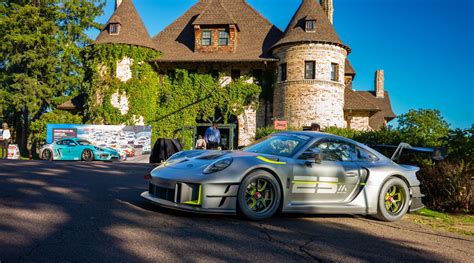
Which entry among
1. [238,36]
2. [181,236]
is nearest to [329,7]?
[238,36]

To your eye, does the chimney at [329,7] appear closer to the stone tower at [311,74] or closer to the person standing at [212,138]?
the stone tower at [311,74]

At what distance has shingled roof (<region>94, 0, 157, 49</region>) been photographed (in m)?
28.1

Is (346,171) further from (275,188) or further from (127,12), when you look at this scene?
(127,12)

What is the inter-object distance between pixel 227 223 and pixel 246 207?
0.35 meters

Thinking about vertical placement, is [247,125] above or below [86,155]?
above

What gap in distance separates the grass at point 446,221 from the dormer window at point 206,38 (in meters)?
24.4

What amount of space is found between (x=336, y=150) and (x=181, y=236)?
3.06 meters

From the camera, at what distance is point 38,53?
1390 inches

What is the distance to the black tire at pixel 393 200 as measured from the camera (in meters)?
6.00

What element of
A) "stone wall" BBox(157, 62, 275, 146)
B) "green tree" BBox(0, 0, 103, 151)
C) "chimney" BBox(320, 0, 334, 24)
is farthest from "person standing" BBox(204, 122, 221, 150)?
"chimney" BBox(320, 0, 334, 24)

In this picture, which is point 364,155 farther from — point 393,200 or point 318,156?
point 318,156

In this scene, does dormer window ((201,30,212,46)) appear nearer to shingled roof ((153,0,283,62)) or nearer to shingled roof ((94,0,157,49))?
shingled roof ((153,0,283,62))

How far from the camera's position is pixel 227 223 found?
4930mm

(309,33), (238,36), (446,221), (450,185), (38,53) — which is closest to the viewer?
(446,221)
